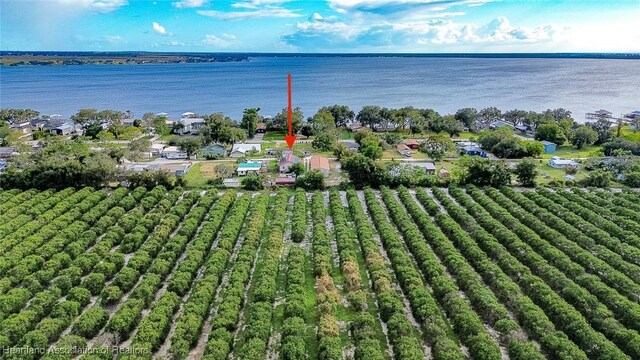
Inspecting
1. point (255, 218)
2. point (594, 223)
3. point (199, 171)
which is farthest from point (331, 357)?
point (199, 171)

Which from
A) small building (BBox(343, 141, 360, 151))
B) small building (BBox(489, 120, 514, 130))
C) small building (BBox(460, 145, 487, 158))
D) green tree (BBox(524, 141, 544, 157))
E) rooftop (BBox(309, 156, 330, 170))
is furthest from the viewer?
small building (BBox(489, 120, 514, 130))

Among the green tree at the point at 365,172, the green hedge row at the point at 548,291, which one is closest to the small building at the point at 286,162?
the green tree at the point at 365,172

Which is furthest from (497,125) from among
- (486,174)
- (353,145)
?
(486,174)

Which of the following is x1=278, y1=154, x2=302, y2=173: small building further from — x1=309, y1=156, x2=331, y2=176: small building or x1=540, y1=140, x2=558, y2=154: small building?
x1=540, y1=140, x2=558, y2=154: small building

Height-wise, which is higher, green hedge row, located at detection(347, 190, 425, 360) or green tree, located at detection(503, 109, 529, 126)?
green tree, located at detection(503, 109, 529, 126)

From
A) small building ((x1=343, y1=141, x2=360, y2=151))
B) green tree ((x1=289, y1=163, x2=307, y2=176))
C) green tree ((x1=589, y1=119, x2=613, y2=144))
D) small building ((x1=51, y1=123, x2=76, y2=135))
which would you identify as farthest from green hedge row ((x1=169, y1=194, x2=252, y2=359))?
green tree ((x1=589, y1=119, x2=613, y2=144))

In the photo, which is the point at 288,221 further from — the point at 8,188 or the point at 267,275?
the point at 8,188

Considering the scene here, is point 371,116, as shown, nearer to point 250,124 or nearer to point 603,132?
point 250,124
